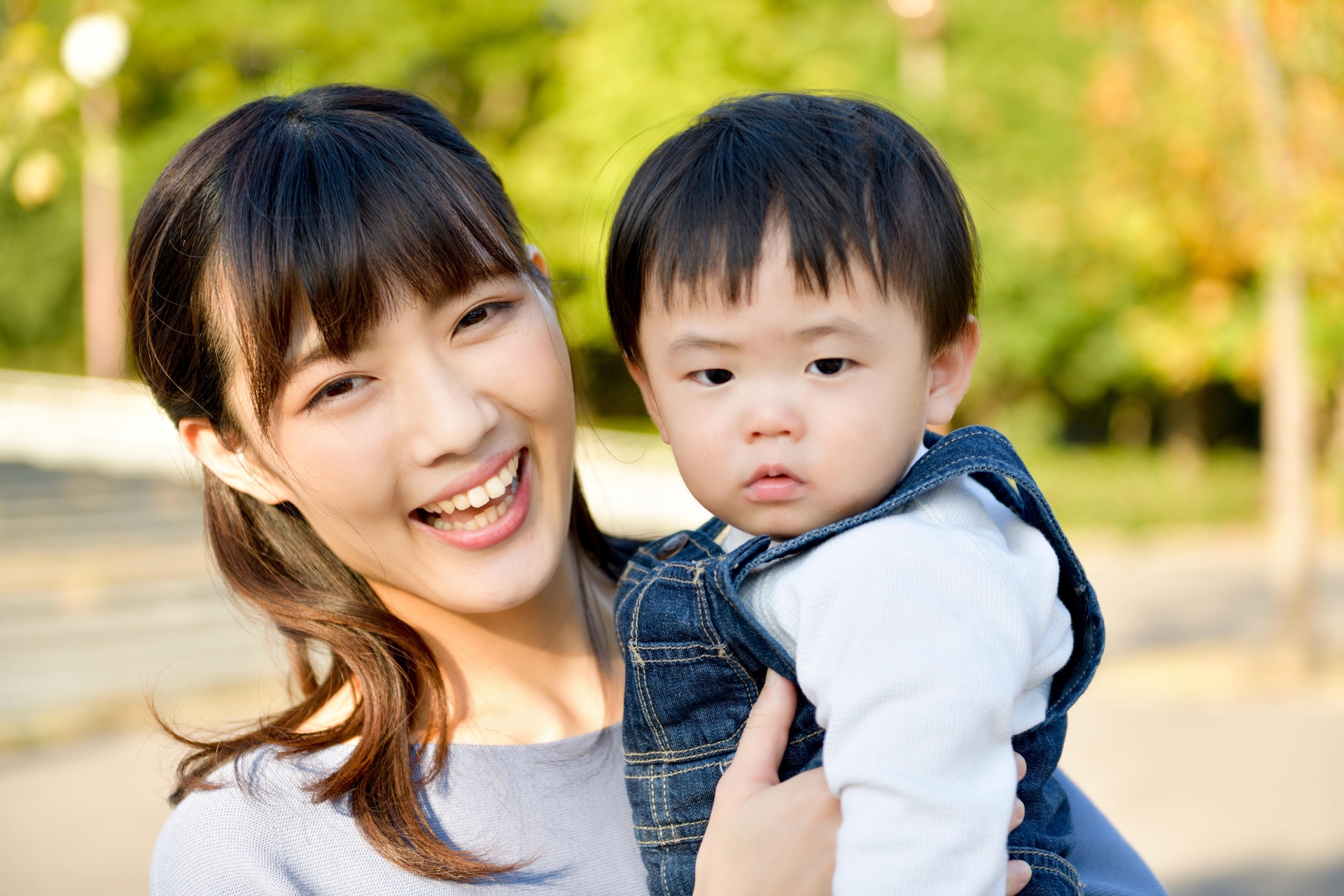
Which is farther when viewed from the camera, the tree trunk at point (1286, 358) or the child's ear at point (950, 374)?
the tree trunk at point (1286, 358)

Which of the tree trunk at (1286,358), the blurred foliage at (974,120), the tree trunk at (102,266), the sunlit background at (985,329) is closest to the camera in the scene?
the sunlit background at (985,329)

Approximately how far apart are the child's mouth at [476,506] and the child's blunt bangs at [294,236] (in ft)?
0.88

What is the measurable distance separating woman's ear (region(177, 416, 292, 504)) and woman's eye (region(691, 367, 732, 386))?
0.66 meters

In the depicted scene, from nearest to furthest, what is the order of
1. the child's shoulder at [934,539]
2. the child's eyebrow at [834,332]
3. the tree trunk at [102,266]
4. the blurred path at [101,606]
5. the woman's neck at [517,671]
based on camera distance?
1. the child's shoulder at [934,539]
2. the child's eyebrow at [834,332]
3. the woman's neck at [517,671]
4. the blurred path at [101,606]
5. the tree trunk at [102,266]

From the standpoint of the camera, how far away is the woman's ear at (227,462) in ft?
5.69

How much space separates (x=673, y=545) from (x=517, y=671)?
412 mm

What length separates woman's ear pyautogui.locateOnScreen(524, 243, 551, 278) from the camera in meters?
1.88

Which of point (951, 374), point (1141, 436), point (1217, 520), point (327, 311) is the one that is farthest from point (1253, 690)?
point (1141, 436)

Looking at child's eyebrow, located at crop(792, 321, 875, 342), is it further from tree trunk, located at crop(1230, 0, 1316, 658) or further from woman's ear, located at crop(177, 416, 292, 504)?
tree trunk, located at crop(1230, 0, 1316, 658)

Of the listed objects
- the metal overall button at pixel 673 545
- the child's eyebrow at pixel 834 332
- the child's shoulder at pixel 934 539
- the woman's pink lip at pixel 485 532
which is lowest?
the metal overall button at pixel 673 545

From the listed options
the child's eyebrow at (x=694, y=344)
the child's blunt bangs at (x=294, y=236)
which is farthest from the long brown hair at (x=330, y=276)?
the child's eyebrow at (x=694, y=344)

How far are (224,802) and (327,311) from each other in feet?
2.24

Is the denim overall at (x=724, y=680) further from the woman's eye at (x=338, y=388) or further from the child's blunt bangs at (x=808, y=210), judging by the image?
the woman's eye at (x=338, y=388)

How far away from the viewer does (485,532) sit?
1.70 meters
